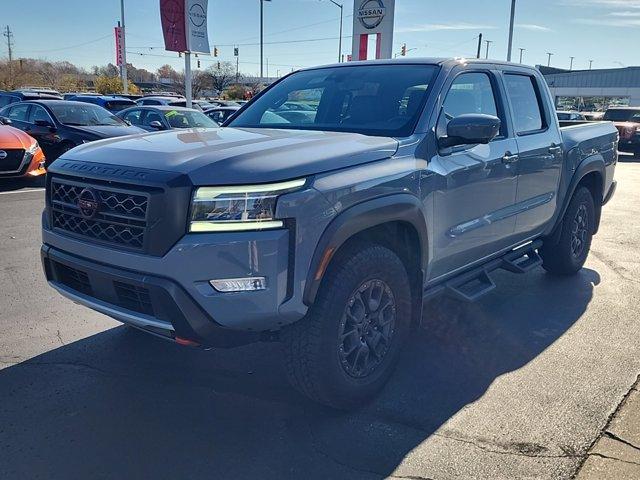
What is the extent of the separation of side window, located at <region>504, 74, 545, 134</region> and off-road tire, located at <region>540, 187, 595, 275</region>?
106 cm

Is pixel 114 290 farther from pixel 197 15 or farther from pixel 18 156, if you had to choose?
pixel 197 15

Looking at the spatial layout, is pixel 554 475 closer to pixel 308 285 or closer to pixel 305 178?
pixel 308 285

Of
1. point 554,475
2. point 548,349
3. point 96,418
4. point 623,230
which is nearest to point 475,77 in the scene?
point 548,349

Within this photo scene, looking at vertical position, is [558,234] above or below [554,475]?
above

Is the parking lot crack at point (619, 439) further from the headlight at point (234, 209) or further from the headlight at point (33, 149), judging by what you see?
the headlight at point (33, 149)

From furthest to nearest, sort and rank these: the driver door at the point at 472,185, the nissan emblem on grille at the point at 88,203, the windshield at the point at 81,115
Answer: the windshield at the point at 81,115 < the driver door at the point at 472,185 < the nissan emblem on grille at the point at 88,203

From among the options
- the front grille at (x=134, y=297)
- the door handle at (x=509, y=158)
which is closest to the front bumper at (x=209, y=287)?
the front grille at (x=134, y=297)

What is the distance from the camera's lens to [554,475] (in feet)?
8.84

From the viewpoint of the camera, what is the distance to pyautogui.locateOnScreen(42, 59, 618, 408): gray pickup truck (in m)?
2.61

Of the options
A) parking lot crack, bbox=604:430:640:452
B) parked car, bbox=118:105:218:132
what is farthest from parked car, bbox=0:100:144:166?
parking lot crack, bbox=604:430:640:452

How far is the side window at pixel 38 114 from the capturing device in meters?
11.8

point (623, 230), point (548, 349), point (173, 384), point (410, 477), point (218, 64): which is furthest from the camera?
point (218, 64)

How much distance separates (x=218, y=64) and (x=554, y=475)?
70.7m

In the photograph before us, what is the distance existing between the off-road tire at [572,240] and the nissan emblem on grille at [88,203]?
4.27 metres
